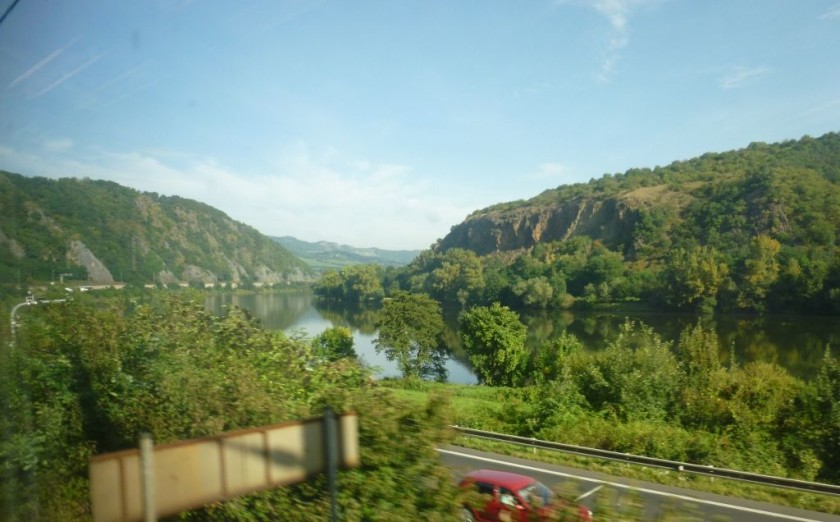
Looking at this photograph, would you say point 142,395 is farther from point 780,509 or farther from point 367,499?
point 780,509

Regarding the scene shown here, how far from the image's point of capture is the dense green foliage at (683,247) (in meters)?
46.2

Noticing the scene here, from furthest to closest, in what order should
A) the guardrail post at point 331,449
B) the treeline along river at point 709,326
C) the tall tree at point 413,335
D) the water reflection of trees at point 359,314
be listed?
the treeline along river at point 709,326 → the tall tree at point 413,335 → the water reflection of trees at point 359,314 → the guardrail post at point 331,449

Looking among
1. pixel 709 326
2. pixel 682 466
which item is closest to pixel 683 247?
pixel 709 326

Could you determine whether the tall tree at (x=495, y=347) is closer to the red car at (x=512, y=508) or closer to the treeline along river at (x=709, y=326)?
the treeline along river at (x=709, y=326)

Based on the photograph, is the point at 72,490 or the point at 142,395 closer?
the point at 72,490

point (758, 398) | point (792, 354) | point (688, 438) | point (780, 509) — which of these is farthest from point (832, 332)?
point (780, 509)

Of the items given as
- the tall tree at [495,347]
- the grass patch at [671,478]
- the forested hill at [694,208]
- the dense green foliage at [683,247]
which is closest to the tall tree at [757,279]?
the dense green foliage at [683,247]

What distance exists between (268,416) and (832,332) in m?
43.6

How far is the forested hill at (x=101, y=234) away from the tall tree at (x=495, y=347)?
1097 inches

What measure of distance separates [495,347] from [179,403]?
3254cm

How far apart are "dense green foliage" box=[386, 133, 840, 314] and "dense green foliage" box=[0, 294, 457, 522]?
32.0 meters

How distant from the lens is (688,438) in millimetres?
13109

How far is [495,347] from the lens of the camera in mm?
36094

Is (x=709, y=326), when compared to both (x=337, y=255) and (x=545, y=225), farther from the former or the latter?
(x=545, y=225)
